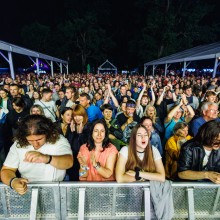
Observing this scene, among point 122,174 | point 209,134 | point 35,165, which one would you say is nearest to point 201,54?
point 209,134

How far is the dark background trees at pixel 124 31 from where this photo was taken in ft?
113

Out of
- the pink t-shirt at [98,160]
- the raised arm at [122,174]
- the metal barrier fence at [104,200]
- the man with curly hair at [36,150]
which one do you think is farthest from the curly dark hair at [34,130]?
the raised arm at [122,174]

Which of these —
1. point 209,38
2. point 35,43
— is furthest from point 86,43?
point 209,38

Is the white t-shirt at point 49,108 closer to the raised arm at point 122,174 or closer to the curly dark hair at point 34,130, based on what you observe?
the curly dark hair at point 34,130

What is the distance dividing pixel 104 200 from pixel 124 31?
47999mm

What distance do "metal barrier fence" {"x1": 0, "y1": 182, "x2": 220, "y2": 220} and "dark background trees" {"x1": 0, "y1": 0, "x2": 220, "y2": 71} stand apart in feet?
113

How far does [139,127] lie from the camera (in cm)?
255

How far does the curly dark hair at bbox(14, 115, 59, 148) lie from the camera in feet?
6.57

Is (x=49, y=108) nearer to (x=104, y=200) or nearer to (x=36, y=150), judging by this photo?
(x=36, y=150)

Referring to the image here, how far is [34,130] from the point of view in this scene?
201 centimetres

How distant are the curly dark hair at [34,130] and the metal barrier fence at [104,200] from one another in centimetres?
45

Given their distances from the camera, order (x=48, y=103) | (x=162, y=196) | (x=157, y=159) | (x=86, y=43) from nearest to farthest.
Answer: (x=162, y=196), (x=157, y=159), (x=48, y=103), (x=86, y=43)

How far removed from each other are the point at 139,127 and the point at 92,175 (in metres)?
0.86

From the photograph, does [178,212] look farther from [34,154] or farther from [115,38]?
[115,38]
